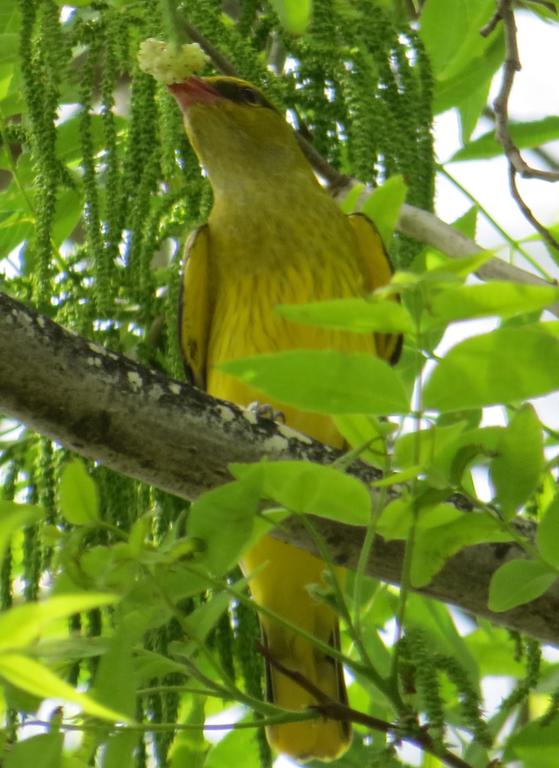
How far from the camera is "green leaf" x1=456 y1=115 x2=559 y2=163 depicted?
10.4ft

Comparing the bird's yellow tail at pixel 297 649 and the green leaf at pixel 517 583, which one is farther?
the bird's yellow tail at pixel 297 649

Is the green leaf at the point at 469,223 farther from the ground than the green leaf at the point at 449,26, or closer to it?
closer to it

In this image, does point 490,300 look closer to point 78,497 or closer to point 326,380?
point 326,380

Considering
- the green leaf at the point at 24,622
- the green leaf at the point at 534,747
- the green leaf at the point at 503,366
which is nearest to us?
the green leaf at the point at 24,622

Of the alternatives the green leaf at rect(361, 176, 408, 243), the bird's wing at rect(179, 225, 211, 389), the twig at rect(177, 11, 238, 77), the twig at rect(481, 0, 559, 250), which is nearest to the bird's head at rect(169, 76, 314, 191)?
the bird's wing at rect(179, 225, 211, 389)

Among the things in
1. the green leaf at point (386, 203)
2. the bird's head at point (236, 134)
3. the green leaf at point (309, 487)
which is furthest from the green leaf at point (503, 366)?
the bird's head at point (236, 134)

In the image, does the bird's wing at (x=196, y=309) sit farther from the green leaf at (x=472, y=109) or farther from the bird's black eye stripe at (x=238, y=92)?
the green leaf at (x=472, y=109)

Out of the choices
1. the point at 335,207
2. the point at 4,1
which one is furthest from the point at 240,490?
the point at 335,207

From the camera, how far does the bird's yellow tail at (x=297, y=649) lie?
9.65 feet

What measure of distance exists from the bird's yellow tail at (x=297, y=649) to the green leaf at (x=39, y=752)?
1479 mm

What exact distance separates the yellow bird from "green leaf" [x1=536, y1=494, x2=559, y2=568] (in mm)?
1400

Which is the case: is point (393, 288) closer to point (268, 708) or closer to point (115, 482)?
point (268, 708)

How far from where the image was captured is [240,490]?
1.50 meters

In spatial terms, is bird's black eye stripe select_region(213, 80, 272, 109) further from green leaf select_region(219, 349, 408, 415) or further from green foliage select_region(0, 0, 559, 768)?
green leaf select_region(219, 349, 408, 415)
